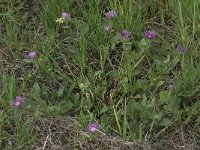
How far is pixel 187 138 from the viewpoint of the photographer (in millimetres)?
1820

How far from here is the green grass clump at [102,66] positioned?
71.2 inches

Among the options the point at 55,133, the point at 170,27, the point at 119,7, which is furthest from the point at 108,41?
the point at 55,133

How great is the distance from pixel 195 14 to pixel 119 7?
0.34m

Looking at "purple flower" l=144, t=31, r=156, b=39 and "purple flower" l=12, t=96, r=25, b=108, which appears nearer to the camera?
"purple flower" l=12, t=96, r=25, b=108

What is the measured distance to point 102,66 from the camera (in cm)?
201

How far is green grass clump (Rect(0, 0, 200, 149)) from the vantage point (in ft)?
5.94

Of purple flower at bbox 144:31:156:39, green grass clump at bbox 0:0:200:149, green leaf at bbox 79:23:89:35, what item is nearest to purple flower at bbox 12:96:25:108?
green grass clump at bbox 0:0:200:149

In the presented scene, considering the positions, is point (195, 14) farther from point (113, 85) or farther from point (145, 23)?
point (113, 85)

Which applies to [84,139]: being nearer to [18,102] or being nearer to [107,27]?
[18,102]

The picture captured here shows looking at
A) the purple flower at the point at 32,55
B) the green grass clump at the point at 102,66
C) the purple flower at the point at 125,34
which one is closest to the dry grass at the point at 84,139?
the green grass clump at the point at 102,66

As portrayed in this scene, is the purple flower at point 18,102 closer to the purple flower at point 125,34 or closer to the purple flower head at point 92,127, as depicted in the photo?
the purple flower head at point 92,127

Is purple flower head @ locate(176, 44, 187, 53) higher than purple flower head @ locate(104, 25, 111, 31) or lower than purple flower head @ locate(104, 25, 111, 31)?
lower

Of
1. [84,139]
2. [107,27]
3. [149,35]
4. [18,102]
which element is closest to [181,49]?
[149,35]

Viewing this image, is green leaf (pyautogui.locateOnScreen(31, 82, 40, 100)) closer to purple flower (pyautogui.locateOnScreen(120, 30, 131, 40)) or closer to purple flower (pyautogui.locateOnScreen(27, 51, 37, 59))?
purple flower (pyautogui.locateOnScreen(27, 51, 37, 59))
